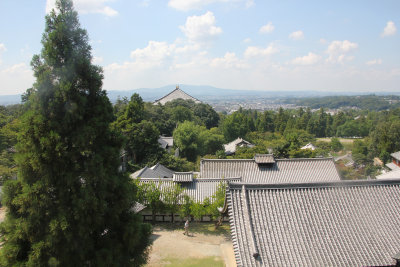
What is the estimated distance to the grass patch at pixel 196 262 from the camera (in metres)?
11.9

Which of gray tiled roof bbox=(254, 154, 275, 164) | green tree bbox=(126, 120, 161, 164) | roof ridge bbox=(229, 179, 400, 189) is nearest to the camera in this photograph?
roof ridge bbox=(229, 179, 400, 189)

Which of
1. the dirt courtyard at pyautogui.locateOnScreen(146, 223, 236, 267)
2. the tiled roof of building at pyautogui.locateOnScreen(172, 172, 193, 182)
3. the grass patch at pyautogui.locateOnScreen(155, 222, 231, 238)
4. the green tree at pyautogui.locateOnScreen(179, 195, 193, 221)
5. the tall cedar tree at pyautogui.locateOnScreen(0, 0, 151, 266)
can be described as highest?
the tall cedar tree at pyautogui.locateOnScreen(0, 0, 151, 266)

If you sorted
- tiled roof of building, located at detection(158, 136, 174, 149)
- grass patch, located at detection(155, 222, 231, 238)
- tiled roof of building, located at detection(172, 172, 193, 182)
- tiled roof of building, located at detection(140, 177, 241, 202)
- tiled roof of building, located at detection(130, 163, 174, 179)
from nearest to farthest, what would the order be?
grass patch, located at detection(155, 222, 231, 238)
tiled roof of building, located at detection(140, 177, 241, 202)
tiled roof of building, located at detection(172, 172, 193, 182)
tiled roof of building, located at detection(130, 163, 174, 179)
tiled roof of building, located at detection(158, 136, 174, 149)

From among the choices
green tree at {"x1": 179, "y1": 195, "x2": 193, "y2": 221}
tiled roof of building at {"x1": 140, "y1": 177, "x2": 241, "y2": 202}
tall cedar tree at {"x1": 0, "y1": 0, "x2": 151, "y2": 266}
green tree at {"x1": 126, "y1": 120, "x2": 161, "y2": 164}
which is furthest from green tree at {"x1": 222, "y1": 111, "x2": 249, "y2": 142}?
tall cedar tree at {"x1": 0, "y1": 0, "x2": 151, "y2": 266}

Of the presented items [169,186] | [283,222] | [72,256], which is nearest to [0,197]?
[72,256]

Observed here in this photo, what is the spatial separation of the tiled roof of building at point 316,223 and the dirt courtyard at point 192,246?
16.5 feet

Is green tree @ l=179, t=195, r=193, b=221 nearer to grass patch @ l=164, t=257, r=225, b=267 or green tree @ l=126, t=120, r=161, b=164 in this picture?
grass patch @ l=164, t=257, r=225, b=267

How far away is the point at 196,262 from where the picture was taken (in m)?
12.1

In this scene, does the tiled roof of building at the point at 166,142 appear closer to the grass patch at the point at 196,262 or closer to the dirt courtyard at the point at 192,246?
the dirt courtyard at the point at 192,246

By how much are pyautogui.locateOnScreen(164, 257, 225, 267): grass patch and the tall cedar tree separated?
609cm

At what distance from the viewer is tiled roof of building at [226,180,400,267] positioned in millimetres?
7129

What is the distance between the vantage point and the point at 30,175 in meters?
5.83

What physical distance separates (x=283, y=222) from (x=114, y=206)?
15.7 ft

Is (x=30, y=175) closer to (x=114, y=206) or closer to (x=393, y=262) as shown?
(x=114, y=206)
